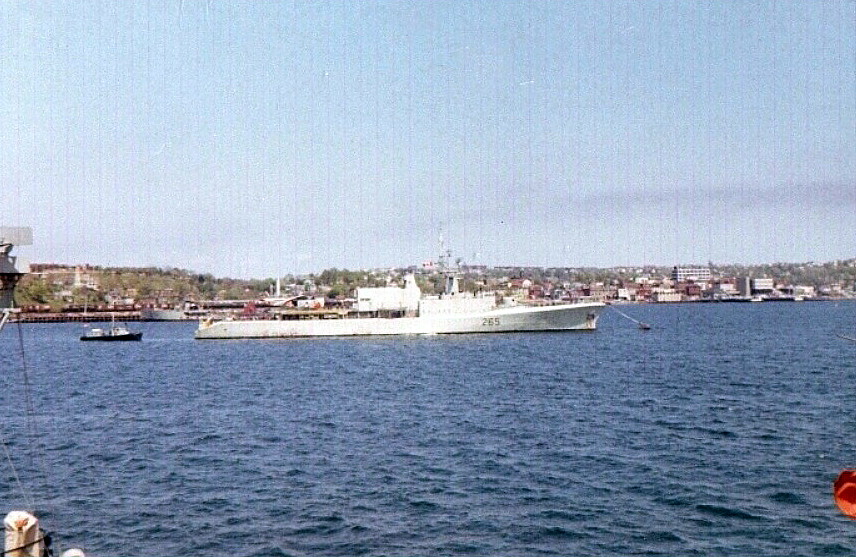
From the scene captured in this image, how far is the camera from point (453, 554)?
16031mm

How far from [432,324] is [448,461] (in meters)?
66.4

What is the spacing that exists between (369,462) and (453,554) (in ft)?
29.6

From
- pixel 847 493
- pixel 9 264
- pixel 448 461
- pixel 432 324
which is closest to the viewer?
pixel 9 264

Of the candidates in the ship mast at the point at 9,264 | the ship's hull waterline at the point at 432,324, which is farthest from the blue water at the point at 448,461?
the ship's hull waterline at the point at 432,324

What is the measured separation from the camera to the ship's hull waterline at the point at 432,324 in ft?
297

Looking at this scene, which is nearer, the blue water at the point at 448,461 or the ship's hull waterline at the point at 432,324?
the blue water at the point at 448,461

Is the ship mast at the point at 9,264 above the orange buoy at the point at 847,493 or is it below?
above

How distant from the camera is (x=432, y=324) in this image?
9112cm

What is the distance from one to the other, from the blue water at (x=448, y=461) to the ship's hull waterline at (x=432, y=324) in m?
37.3

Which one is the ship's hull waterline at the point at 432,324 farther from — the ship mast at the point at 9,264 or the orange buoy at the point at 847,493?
the ship mast at the point at 9,264

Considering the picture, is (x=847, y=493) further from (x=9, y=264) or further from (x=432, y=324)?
(x=432, y=324)

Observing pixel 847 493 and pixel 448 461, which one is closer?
pixel 847 493

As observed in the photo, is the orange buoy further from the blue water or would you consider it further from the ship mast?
the ship mast

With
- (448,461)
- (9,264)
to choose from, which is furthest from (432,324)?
(9,264)
